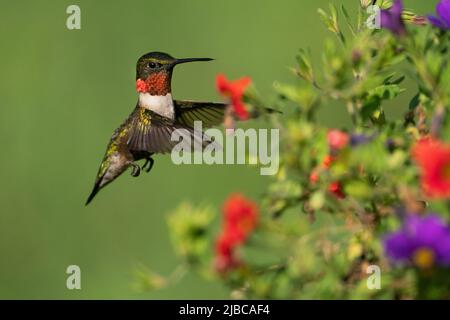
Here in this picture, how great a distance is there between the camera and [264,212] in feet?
6.17

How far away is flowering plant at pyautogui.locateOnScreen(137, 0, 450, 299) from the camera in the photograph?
162cm

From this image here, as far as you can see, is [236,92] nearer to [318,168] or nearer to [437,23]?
[318,168]

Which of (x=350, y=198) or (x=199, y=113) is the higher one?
(x=199, y=113)

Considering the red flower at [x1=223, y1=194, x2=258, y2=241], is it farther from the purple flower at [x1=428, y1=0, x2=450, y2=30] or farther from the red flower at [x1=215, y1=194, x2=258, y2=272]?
the purple flower at [x1=428, y1=0, x2=450, y2=30]

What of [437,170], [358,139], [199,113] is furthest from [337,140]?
[199,113]

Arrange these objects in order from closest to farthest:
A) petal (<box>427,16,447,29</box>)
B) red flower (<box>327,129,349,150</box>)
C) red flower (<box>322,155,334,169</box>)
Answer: red flower (<box>327,129,349,150</box>) < red flower (<box>322,155,334,169</box>) < petal (<box>427,16,447,29</box>)

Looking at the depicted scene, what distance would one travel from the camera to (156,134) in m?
3.49

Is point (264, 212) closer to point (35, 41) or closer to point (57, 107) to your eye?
point (57, 107)

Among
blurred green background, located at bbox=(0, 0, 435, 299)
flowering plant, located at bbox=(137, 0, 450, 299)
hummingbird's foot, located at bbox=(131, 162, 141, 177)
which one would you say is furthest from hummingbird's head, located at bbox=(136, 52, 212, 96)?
blurred green background, located at bbox=(0, 0, 435, 299)

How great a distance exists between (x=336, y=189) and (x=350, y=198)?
Result: 0.09 meters

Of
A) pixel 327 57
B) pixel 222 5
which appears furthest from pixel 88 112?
pixel 327 57

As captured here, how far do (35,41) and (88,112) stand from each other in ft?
3.87

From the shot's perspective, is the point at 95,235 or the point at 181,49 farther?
the point at 181,49

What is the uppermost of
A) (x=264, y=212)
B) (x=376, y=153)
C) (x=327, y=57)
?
(x=327, y=57)
